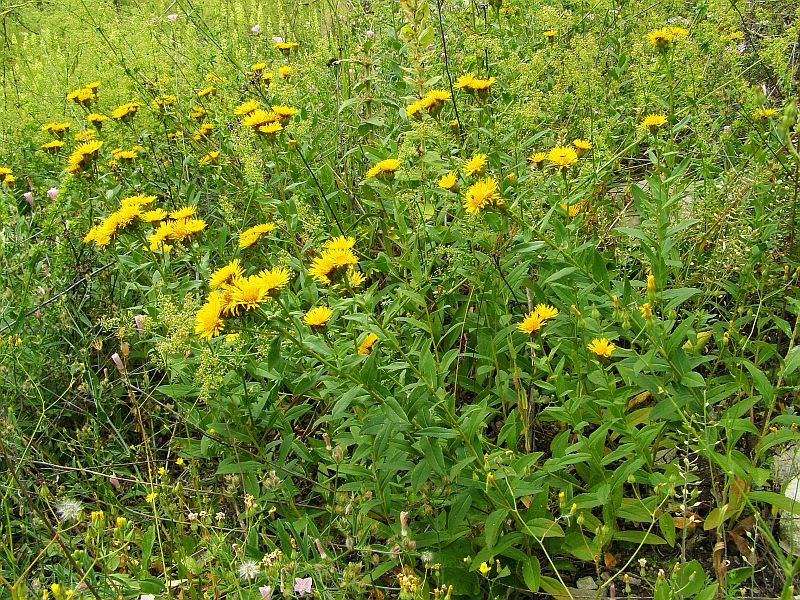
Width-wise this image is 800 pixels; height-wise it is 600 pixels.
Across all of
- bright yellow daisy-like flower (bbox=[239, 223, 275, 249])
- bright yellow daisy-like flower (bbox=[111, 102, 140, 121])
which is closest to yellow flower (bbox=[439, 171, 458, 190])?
bright yellow daisy-like flower (bbox=[239, 223, 275, 249])

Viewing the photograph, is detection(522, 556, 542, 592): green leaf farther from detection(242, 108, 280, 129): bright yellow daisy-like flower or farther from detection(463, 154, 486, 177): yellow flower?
detection(242, 108, 280, 129): bright yellow daisy-like flower

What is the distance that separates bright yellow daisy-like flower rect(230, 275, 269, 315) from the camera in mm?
1462

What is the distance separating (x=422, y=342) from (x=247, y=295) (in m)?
0.56

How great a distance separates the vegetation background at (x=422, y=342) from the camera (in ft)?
5.16

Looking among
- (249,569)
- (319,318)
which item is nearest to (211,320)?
(319,318)

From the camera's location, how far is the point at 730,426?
1.57 meters

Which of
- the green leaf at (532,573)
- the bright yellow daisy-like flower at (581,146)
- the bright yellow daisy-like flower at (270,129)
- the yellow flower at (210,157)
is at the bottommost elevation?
the green leaf at (532,573)

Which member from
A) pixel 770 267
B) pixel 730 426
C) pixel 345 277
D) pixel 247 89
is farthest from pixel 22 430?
pixel 770 267

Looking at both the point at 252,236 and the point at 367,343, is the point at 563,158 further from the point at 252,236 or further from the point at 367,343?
the point at 252,236

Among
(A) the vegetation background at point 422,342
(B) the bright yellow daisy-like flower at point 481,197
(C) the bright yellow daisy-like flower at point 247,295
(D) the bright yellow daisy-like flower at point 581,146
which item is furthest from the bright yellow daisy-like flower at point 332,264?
(D) the bright yellow daisy-like flower at point 581,146

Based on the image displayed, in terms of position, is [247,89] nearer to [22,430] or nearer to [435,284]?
[435,284]

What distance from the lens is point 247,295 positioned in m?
1.46

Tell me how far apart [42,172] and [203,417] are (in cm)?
207

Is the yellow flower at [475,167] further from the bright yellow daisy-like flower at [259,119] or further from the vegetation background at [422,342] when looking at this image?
the bright yellow daisy-like flower at [259,119]
